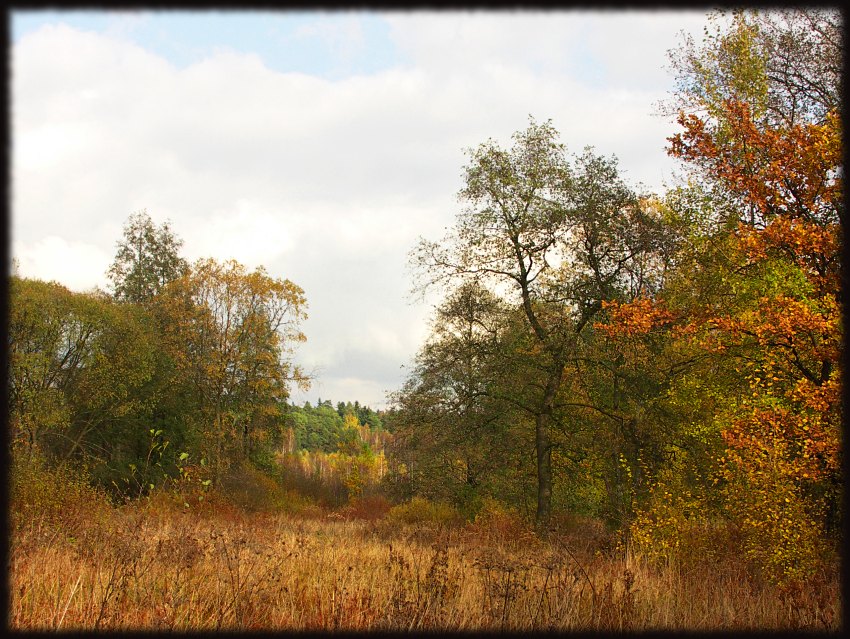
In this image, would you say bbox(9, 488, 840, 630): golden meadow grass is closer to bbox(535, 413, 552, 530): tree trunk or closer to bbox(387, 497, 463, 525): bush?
bbox(535, 413, 552, 530): tree trunk

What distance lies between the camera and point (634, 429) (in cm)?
1702

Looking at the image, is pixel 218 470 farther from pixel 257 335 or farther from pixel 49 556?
pixel 49 556

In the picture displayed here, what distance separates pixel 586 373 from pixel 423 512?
10313mm

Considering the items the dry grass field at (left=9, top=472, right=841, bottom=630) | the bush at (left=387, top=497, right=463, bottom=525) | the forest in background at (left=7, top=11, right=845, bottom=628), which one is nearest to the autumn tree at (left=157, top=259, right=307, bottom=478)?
the forest in background at (left=7, top=11, right=845, bottom=628)

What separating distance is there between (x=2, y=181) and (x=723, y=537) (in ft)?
42.3

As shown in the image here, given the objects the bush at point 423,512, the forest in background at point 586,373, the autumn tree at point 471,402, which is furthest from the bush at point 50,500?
→ the bush at point 423,512

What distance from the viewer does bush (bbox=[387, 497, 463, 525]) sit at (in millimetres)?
23938

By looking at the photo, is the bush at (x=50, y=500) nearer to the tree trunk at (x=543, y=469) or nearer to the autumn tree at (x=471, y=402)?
the autumn tree at (x=471, y=402)

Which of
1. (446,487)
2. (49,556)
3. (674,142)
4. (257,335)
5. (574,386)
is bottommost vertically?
(446,487)

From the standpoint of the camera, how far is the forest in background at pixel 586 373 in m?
8.89

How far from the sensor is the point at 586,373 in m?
18.0

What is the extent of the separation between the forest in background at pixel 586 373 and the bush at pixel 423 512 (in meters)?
0.10

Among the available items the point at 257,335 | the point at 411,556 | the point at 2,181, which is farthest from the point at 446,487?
the point at 2,181

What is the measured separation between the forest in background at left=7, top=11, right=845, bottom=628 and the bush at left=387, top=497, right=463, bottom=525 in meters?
0.10
